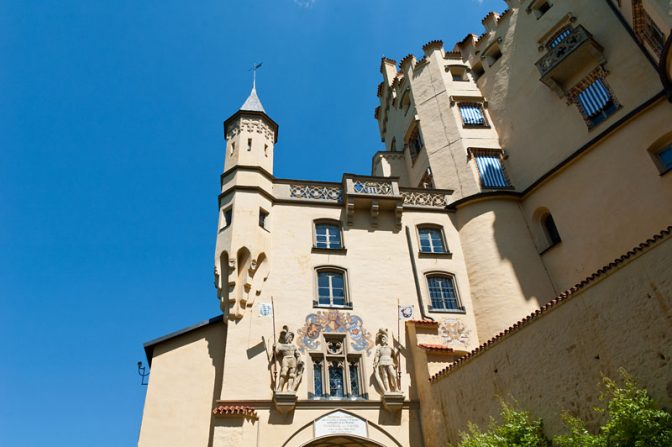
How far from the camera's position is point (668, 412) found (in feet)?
26.5

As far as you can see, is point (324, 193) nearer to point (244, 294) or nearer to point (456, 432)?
point (244, 294)

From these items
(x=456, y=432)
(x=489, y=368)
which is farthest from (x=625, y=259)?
(x=456, y=432)

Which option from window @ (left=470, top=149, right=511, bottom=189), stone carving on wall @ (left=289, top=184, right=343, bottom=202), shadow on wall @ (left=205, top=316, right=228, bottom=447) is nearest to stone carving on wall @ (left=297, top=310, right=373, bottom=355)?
shadow on wall @ (left=205, top=316, right=228, bottom=447)

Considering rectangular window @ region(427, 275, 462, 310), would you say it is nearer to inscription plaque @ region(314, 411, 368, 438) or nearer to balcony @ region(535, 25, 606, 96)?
inscription plaque @ region(314, 411, 368, 438)

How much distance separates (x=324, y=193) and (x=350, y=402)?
886cm

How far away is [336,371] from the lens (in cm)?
1603

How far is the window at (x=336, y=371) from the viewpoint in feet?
51.0

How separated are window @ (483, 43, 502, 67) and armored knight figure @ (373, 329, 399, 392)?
17.3m

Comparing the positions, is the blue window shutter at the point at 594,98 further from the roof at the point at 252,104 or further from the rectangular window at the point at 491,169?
the roof at the point at 252,104

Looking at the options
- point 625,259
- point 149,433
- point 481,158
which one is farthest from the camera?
point 481,158

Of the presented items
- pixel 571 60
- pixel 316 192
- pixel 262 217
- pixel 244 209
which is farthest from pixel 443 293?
pixel 571 60

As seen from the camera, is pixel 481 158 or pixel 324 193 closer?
pixel 324 193

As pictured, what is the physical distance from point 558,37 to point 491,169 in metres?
6.81

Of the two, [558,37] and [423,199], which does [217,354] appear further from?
[558,37]
